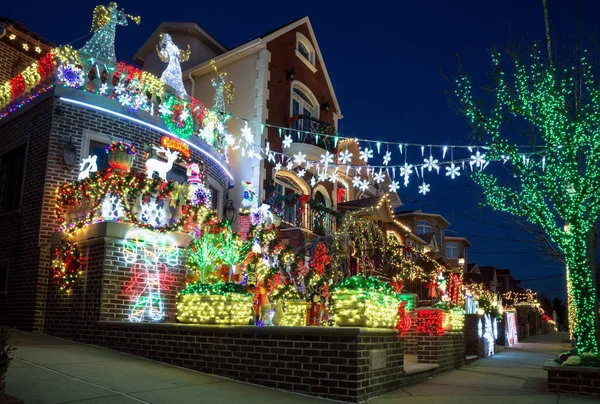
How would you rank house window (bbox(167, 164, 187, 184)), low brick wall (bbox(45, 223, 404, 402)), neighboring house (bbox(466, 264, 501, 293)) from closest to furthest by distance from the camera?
low brick wall (bbox(45, 223, 404, 402))
house window (bbox(167, 164, 187, 184))
neighboring house (bbox(466, 264, 501, 293))

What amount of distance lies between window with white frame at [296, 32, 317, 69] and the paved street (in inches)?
549

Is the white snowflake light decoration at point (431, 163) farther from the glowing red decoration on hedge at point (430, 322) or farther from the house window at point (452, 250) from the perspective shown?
the house window at point (452, 250)

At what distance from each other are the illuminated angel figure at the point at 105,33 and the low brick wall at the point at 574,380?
10807 mm

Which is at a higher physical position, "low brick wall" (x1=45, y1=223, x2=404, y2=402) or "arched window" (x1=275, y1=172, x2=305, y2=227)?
"arched window" (x1=275, y1=172, x2=305, y2=227)

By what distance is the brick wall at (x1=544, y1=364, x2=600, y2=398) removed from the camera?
8242mm

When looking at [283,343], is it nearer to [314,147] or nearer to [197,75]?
[314,147]

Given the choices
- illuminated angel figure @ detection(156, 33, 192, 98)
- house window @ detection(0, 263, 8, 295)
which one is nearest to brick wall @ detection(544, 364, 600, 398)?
illuminated angel figure @ detection(156, 33, 192, 98)

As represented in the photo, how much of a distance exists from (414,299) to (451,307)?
3.40ft

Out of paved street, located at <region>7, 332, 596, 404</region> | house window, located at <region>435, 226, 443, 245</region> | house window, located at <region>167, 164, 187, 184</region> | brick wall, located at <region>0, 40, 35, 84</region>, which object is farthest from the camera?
house window, located at <region>435, 226, 443, 245</region>

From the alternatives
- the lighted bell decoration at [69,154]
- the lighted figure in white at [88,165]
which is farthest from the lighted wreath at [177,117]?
the lighted bell decoration at [69,154]

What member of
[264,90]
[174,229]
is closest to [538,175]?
[174,229]

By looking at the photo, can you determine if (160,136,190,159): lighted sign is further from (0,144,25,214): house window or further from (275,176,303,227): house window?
(275,176,303,227): house window

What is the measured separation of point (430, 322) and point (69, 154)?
321 inches

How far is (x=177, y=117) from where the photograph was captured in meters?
13.2
